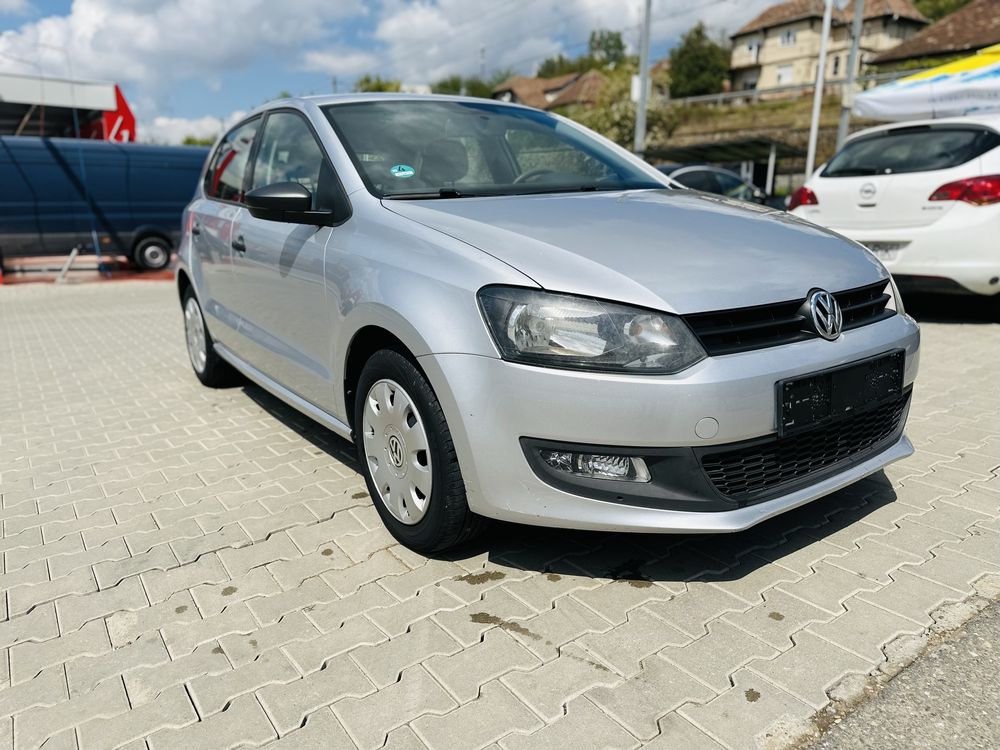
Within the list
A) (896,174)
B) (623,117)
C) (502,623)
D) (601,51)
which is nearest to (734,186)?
(896,174)

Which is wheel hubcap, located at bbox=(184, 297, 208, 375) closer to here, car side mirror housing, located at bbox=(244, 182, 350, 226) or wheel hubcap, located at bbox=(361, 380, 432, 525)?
car side mirror housing, located at bbox=(244, 182, 350, 226)

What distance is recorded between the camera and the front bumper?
7.19ft

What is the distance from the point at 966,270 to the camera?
19.2 ft

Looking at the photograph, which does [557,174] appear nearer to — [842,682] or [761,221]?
[761,221]

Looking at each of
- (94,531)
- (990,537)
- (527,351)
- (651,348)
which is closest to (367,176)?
(527,351)

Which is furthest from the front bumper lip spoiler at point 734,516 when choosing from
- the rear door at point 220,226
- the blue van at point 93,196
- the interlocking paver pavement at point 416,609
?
the blue van at point 93,196

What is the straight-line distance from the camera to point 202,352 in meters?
5.18

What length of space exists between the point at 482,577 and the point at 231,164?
3138mm

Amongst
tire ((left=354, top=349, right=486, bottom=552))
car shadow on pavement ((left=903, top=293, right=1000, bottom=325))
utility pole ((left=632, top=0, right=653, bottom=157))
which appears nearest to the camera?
tire ((left=354, top=349, right=486, bottom=552))

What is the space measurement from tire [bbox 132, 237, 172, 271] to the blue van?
2 cm

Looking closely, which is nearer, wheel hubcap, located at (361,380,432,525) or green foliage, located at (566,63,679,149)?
wheel hubcap, located at (361,380,432,525)

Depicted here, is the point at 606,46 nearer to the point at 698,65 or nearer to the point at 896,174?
the point at 698,65

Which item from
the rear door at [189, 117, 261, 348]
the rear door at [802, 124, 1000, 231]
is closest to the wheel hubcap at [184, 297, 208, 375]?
the rear door at [189, 117, 261, 348]

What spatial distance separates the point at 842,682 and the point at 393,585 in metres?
1.37
